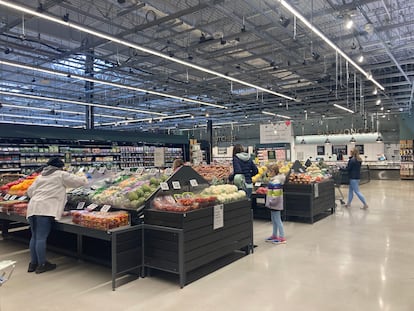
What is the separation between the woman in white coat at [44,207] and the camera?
4312 mm

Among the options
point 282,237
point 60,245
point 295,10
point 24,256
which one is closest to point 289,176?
point 282,237

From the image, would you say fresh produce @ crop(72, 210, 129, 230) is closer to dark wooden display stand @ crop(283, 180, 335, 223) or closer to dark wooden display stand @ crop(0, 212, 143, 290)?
dark wooden display stand @ crop(0, 212, 143, 290)

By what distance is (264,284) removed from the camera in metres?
3.85

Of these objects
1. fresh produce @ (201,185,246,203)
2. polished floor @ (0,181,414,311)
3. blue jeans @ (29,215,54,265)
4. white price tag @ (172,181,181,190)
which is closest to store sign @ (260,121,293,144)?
polished floor @ (0,181,414,311)

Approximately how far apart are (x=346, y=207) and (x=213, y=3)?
253 inches

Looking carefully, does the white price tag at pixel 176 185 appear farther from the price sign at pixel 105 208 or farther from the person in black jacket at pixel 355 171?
the person in black jacket at pixel 355 171

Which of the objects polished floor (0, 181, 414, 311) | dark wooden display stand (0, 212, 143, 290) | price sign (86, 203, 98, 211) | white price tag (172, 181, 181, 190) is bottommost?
polished floor (0, 181, 414, 311)

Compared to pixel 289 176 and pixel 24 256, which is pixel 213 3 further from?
pixel 24 256

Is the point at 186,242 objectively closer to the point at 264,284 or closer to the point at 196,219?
the point at 196,219

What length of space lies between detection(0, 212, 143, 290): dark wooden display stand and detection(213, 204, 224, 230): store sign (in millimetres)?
941

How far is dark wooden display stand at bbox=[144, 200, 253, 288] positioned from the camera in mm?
3828

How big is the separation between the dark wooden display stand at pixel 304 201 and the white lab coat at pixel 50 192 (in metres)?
4.67

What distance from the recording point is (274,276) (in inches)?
162

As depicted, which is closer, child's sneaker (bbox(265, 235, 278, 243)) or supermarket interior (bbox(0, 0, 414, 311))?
supermarket interior (bbox(0, 0, 414, 311))
